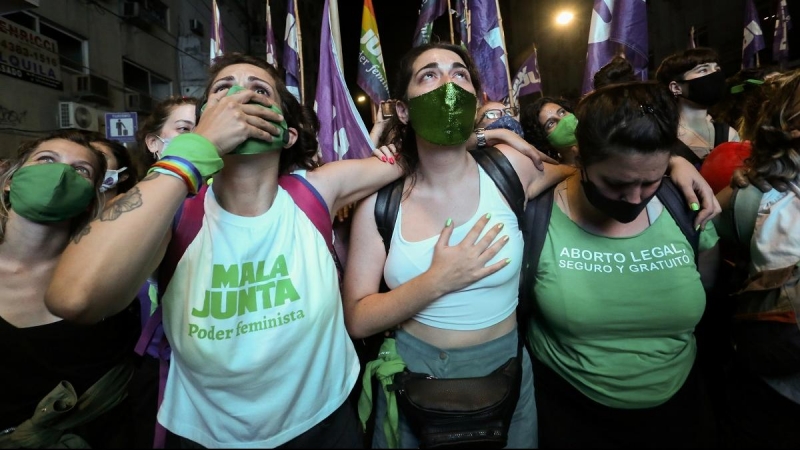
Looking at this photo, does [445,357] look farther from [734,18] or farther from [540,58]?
[540,58]

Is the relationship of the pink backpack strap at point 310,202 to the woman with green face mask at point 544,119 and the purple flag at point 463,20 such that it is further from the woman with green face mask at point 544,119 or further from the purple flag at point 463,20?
the purple flag at point 463,20

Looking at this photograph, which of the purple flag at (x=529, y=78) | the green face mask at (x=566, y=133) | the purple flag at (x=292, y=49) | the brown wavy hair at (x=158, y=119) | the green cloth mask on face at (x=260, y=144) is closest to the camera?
the green cloth mask on face at (x=260, y=144)

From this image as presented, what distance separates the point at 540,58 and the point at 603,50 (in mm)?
10850

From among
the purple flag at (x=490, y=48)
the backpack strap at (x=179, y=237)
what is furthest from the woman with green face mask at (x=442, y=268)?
the purple flag at (x=490, y=48)

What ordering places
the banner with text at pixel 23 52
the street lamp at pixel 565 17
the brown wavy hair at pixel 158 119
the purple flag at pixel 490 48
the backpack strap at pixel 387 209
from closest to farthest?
the backpack strap at pixel 387 209 < the banner with text at pixel 23 52 < the brown wavy hair at pixel 158 119 < the purple flag at pixel 490 48 < the street lamp at pixel 565 17

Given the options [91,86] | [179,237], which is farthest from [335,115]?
[91,86]

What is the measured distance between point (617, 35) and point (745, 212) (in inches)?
83.2

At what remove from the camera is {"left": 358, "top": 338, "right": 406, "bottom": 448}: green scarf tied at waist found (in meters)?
1.59

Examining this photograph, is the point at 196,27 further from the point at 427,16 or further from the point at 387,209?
the point at 387,209

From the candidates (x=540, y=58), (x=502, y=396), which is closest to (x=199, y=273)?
(x=502, y=396)

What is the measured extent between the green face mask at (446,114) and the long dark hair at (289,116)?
→ 20.2 inches

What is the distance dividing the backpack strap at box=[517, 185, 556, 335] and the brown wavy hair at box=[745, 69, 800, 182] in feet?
2.78

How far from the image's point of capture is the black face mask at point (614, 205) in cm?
157

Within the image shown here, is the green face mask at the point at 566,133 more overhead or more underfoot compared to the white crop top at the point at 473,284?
more overhead
